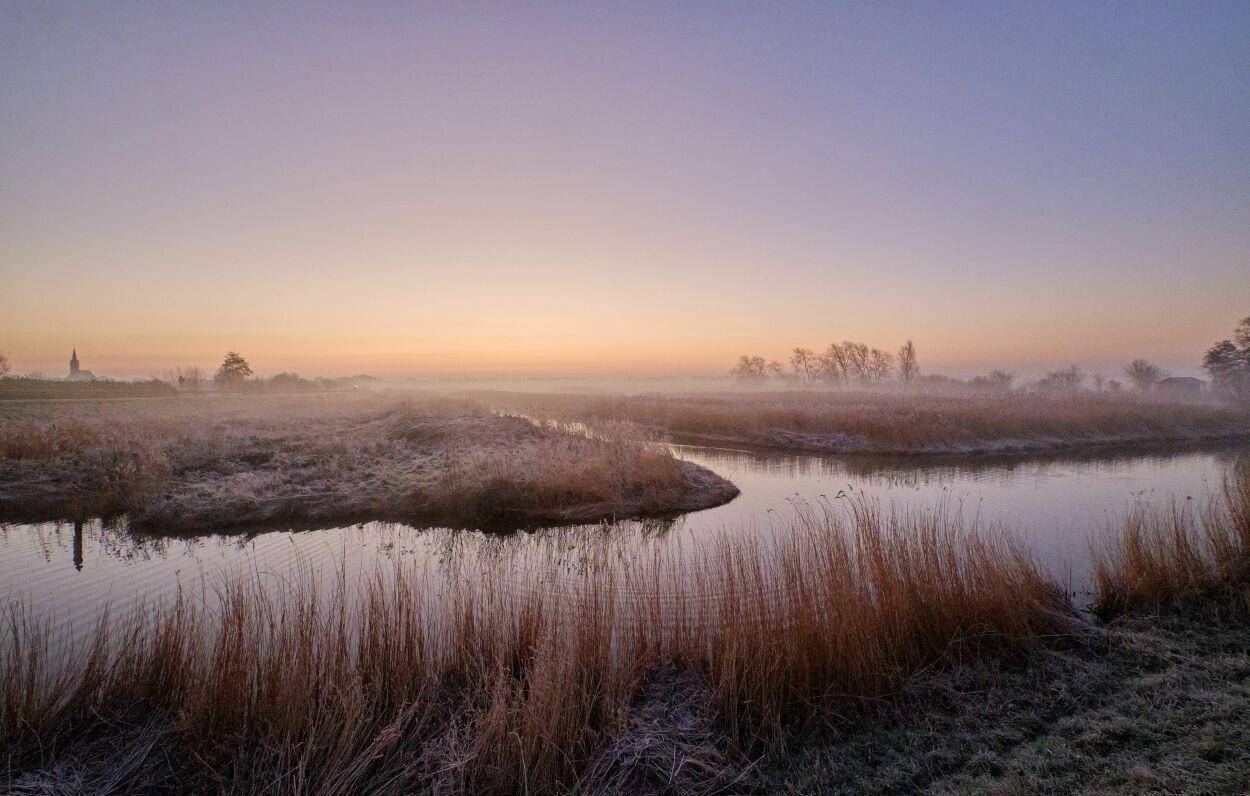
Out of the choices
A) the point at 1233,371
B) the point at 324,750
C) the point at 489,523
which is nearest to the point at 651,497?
the point at 489,523

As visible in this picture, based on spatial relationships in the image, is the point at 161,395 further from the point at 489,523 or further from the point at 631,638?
the point at 631,638

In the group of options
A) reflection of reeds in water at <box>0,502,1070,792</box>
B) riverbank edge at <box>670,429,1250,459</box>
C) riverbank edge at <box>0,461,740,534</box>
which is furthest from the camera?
riverbank edge at <box>670,429,1250,459</box>

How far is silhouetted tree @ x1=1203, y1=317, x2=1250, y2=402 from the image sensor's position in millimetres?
39531

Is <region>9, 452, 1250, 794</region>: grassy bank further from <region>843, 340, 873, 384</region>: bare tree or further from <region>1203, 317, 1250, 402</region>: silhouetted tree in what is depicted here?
<region>843, 340, 873, 384</region>: bare tree

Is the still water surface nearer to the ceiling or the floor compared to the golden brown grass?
nearer to the floor

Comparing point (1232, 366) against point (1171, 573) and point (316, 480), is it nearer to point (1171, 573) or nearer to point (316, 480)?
point (1171, 573)

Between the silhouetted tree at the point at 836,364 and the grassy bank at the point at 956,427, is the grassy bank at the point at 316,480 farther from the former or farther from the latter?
the silhouetted tree at the point at 836,364

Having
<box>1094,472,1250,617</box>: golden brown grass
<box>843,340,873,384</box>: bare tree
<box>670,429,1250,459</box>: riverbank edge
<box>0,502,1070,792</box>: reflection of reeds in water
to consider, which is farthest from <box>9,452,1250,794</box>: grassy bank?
<box>843,340,873,384</box>: bare tree

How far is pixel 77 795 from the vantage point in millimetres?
3088

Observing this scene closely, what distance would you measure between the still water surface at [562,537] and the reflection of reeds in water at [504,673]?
41.7 inches

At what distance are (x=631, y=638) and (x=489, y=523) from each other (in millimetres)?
7488

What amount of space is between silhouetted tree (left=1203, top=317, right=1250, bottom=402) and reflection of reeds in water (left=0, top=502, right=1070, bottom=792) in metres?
56.1

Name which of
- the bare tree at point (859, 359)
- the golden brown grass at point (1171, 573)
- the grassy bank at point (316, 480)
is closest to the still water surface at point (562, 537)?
the golden brown grass at point (1171, 573)

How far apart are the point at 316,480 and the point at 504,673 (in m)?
11.7
